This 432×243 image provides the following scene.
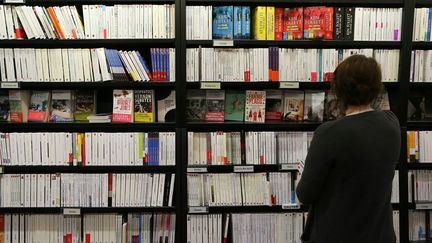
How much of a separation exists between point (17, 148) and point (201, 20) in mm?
1557

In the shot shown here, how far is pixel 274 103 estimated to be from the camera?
8.87 feet

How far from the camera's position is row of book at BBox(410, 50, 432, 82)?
2576 mm

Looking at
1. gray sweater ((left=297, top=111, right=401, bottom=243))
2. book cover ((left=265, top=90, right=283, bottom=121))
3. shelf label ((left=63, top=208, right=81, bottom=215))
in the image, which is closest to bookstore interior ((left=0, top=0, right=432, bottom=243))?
shelf label ((left=63, top=208, right=81, bottom=215))

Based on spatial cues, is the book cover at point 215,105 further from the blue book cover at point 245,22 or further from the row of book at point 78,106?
the blue book cover at point 245,22

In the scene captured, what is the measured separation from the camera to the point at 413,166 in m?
2.60

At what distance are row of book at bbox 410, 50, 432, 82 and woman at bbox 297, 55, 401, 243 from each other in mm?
1501

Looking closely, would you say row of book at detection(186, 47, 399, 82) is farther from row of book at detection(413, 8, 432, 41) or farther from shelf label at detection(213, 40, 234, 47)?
row of book at detection(413, 8, 432, 41)

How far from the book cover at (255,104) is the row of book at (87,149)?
0.60 m

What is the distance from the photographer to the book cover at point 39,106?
8.54 feet

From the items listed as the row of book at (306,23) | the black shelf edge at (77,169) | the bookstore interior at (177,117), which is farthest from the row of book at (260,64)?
the black shelf edge at (77,169)

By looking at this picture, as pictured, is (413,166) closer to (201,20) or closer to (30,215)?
(201,20)

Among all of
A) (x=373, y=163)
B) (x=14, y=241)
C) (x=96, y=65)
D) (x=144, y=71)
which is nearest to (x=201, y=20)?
(x=144, y=71)

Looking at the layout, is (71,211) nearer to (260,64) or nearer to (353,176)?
(260,64)

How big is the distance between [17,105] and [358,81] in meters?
2.35
